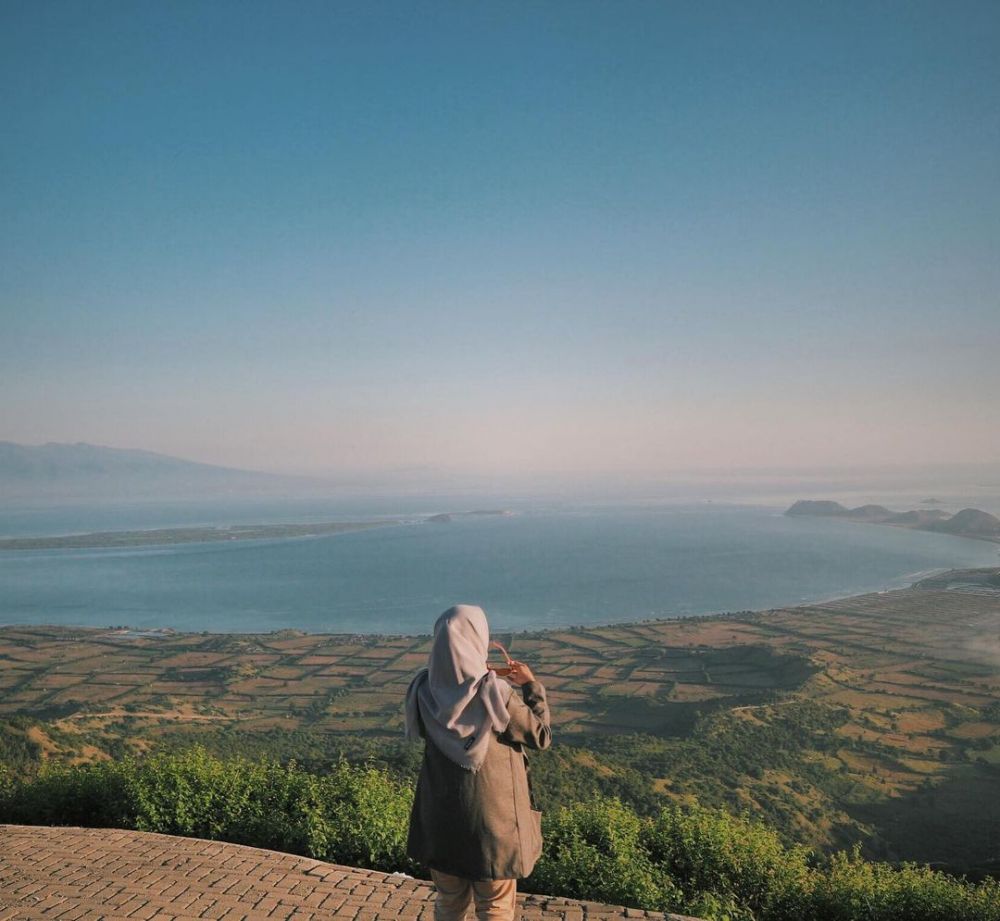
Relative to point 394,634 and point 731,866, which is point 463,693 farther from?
point 394,634

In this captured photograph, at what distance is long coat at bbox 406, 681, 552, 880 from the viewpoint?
2480 mm

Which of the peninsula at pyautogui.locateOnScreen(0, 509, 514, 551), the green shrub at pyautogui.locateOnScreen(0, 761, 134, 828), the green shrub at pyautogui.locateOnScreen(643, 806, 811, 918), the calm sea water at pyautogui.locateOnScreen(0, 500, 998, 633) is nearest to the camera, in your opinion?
the green shrub at pyautogui.locateOnScreen(643, 806, 811, 918)

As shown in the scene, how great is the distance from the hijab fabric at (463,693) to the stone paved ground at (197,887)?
7.12 feet

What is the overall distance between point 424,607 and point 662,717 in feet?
135

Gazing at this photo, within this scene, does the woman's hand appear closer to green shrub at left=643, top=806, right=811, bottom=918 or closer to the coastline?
green shrub at left=643, top=806, right=811, bottom=918

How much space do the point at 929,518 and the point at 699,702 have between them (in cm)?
14116

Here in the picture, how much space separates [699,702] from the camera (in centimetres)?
3316

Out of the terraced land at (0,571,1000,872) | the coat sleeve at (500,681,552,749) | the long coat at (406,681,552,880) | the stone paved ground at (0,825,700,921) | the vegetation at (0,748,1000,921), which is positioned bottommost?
the terraced land at (0,571,1000,872)

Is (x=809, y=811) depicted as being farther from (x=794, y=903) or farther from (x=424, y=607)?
(x=424, y=607)

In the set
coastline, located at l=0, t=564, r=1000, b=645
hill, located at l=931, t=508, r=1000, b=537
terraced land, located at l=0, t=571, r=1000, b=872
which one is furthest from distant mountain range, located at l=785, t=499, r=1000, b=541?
terraced land, located at l=0, t=571, r=1000, b=872

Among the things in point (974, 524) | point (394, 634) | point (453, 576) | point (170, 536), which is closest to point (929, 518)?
point (974, 524)

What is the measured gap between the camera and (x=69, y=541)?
441 ft

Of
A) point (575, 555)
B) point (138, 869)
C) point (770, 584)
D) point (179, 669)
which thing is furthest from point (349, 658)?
point (575, 555)

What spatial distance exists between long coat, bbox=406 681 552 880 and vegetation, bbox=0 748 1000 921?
7.75 feet
